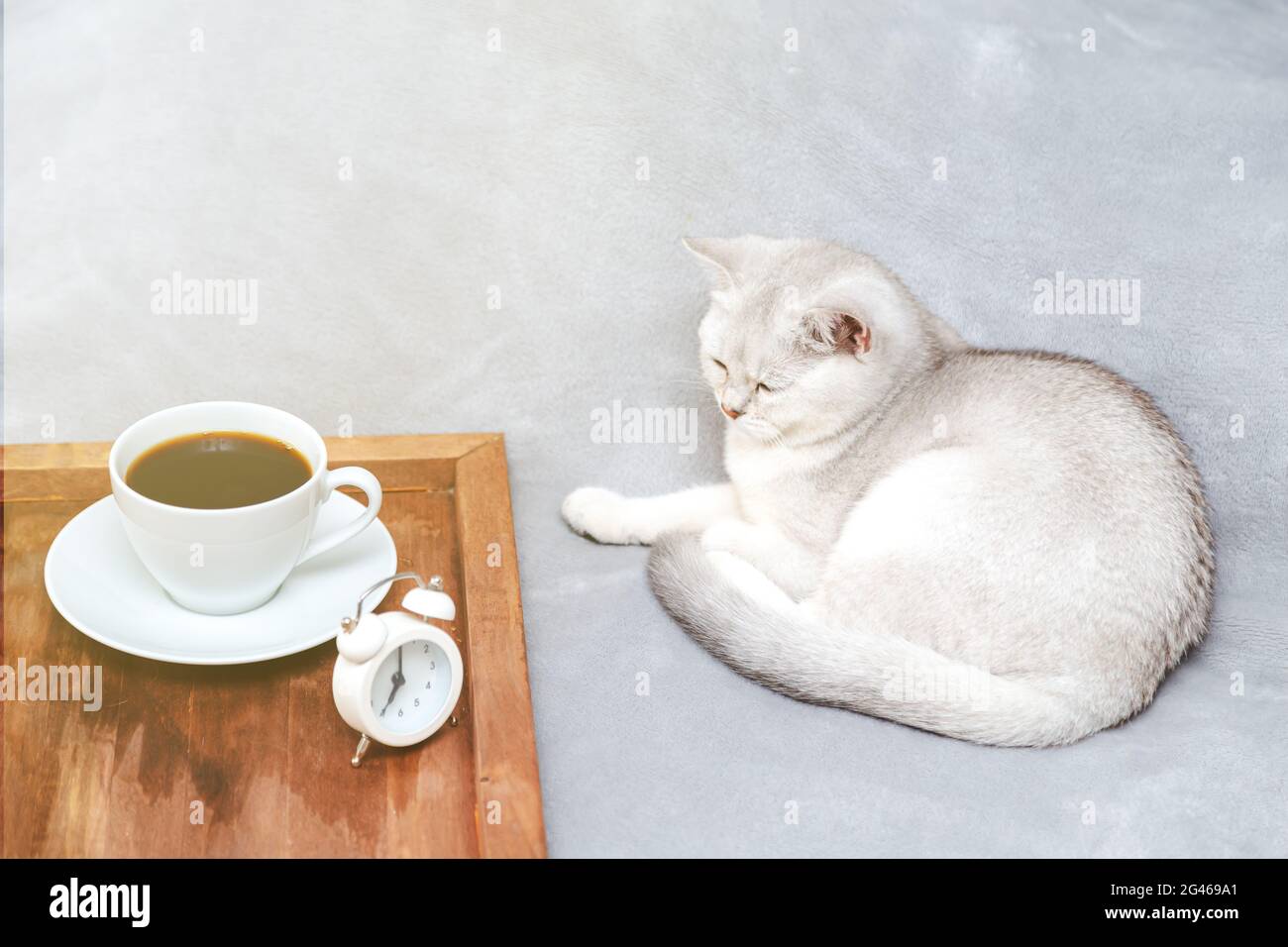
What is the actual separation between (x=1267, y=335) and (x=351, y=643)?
1230mm

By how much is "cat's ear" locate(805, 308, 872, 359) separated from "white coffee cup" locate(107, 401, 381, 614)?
0.58 m

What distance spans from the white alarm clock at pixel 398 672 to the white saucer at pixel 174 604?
5 centimetres

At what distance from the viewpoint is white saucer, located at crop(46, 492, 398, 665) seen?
3.51 feet

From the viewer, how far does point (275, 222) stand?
175 centimetres

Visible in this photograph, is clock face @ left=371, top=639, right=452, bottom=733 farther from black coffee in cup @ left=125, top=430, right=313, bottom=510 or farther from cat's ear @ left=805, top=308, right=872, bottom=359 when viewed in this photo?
cat's ear @ left=805, top=308, right=872, bottom=359

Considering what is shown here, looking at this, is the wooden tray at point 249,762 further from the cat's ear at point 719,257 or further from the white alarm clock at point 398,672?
the cat's ear at point 719,257

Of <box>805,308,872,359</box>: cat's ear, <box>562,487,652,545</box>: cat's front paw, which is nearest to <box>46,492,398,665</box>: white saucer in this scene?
<box>562,487,652,545</box>: cat's front paw

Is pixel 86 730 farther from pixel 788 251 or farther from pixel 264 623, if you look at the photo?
pixel 788 251

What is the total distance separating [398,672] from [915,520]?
63 cm

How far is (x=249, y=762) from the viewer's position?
3.44 feet

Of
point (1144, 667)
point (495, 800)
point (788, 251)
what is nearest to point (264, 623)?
point (495, 800)

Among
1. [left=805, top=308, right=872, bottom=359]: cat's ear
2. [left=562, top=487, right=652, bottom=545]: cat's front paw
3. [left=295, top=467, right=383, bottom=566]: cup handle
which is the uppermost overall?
[left=805, top=308, right=872, bottom=359]: cat's ear

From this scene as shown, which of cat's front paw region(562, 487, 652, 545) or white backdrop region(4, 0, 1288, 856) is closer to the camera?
cat's front paw region(562, 487, 652, 545)

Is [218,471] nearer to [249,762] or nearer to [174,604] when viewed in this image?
[174,604]
